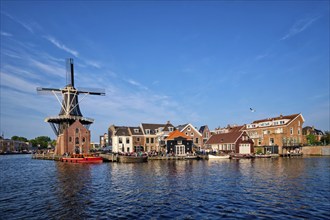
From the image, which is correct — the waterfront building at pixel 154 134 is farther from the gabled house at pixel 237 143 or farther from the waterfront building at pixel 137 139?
the gabled house at pixel 237 143

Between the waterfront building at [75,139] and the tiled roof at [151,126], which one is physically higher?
the tiled roof at [151,126]

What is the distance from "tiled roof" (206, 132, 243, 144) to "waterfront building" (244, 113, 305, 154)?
11.1 meters

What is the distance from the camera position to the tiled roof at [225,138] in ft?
276

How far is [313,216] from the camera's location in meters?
18.0

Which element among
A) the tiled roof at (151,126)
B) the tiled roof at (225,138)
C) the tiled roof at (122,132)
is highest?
the tiled roof at (151,126)

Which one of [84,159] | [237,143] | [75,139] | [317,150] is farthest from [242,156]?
[75,139]

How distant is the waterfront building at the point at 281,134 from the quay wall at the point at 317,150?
9.35ft

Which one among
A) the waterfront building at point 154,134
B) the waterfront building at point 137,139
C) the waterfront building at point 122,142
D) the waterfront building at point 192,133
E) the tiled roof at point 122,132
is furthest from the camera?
the waterfront building at point 137,139

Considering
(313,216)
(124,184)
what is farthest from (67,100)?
(313,216)

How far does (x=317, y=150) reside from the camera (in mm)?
90000

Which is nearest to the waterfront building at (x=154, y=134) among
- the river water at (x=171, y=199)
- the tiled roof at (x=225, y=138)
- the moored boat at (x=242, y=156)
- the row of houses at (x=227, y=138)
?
the row of houses at (x=227, y=138)

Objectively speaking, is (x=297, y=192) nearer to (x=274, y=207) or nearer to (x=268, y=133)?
(x=274, y=207)

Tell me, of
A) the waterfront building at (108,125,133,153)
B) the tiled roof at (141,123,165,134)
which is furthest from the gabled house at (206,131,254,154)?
the waterfront building at (108,125,133,153)

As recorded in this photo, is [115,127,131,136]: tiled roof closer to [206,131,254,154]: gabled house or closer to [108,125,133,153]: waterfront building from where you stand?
[108,125,133,153]: waterfront building
